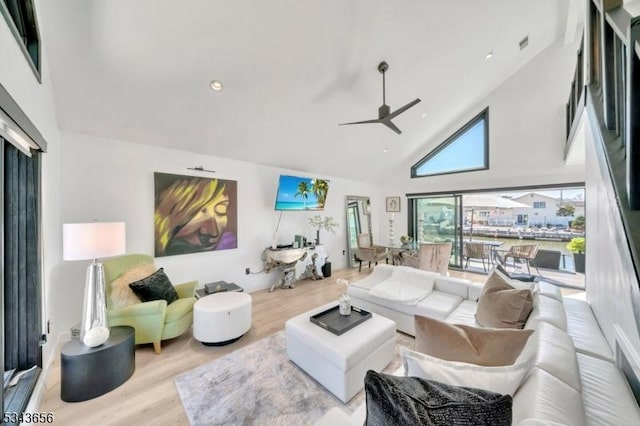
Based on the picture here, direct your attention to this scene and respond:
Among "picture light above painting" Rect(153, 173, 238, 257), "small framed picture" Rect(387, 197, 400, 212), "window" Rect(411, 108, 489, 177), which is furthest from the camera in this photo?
"small framed picture" Rect(387, 197, 400, 212)

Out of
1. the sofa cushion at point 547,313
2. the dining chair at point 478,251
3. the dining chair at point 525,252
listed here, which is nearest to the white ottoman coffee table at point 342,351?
the sofa cushion at point 547,313

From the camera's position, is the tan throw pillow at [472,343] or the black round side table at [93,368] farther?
the black round side table at [93,368]

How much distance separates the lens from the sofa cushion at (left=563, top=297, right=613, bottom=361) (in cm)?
143

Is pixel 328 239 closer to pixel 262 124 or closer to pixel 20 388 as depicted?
pixel 262 124

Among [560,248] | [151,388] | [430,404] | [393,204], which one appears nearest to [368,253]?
[393,204]

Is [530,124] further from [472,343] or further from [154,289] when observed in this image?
[154,289]

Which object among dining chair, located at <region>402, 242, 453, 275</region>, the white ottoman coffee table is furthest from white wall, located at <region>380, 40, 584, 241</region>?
the white ottoman coffee table

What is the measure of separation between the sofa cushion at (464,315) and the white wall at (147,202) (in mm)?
3191

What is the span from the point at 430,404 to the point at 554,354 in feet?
Result: 2.93

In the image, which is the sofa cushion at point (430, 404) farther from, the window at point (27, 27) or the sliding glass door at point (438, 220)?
the sliding glass door at point (438, 220)

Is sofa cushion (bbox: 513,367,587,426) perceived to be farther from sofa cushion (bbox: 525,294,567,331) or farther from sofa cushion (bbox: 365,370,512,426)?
sofa cushion (bbox: 525,294,567,331)

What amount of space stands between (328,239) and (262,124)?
3.19 meters

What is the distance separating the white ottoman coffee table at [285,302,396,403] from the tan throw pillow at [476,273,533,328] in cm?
78

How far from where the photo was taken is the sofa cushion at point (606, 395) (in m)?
0.92
